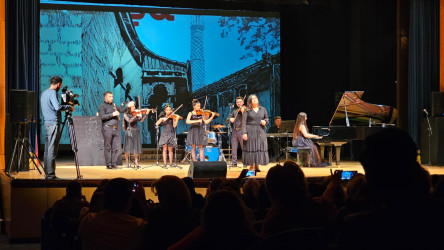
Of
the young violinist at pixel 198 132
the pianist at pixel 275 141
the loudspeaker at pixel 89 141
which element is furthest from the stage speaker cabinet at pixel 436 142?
the loudspeaker at pixel 89 141

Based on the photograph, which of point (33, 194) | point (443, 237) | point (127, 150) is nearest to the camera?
point (443, 237)

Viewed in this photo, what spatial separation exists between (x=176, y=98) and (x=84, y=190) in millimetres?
7052

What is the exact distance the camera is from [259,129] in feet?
32.1

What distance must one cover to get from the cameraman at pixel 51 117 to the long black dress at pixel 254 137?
10.7ft

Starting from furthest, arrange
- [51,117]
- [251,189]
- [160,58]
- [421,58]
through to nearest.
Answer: [160,58], [421,58], [51,117], [251,189]

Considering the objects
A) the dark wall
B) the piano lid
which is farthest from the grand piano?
the dark wall

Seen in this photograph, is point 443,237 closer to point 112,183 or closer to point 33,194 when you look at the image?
point 112,183

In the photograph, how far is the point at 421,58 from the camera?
1219 cm

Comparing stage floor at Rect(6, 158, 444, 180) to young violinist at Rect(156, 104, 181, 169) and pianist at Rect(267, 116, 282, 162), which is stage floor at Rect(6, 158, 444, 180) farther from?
pianist at Rect(267, 116, 282, 162)

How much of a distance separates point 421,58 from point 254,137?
4.68 meters

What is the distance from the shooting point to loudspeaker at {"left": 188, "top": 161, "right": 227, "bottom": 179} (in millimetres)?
7686

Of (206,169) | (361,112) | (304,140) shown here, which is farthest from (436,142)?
(206,169)

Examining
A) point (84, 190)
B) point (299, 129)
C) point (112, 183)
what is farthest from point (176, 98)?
point (112, 183)

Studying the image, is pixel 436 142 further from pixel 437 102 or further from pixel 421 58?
pixel 421 58
